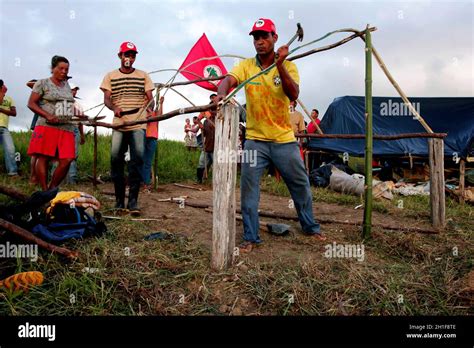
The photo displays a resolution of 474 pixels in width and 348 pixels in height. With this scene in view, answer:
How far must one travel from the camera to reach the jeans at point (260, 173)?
3.38 m

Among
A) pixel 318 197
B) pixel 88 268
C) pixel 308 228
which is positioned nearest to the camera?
pixel 88 268

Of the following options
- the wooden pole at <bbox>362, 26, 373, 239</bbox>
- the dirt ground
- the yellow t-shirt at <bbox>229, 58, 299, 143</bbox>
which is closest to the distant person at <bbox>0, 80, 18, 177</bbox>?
the dirt ground

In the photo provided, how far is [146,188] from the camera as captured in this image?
264 inches

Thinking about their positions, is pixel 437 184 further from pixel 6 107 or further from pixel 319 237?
pixel 6 107

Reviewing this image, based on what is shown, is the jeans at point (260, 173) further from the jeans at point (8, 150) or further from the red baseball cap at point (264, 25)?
the jeans at point (8, 150)

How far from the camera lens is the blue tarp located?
28.3ft

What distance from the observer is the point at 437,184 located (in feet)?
15.7

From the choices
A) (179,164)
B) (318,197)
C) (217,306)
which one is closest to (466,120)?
(318,197)

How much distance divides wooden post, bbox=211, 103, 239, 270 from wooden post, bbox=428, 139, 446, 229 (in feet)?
10.5

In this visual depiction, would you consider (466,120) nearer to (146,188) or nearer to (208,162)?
(208,162)

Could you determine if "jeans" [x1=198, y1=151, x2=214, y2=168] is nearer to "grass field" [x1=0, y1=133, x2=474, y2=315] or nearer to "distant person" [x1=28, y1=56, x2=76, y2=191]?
"distant person" [x1=28, y1=56, x2=76, y2=191]

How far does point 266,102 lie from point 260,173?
64 cm
